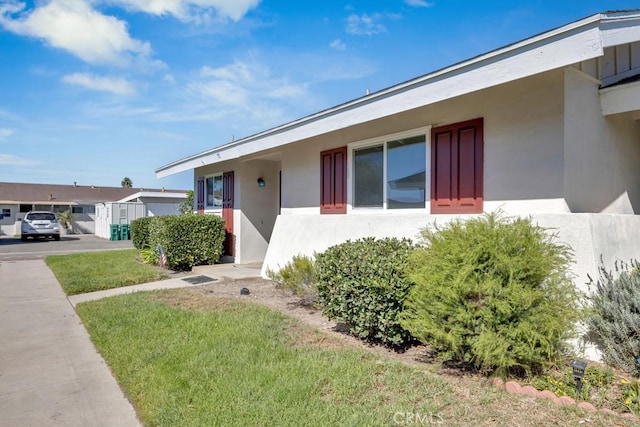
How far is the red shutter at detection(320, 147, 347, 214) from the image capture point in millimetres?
7998

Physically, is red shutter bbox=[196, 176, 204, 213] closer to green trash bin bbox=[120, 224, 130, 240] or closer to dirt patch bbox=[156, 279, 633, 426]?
dirt patch bbox=[156, 279, 633, 426]

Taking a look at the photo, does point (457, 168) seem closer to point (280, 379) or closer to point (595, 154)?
point (595, 154)

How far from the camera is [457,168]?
5.84m

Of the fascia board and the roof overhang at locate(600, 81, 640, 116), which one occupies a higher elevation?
the fascia board

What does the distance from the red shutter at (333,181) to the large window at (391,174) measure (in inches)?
11.9

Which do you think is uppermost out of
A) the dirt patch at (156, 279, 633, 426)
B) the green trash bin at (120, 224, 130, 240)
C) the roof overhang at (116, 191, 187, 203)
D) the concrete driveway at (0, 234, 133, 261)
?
the roof overhang at (116, 191, 187, 203)

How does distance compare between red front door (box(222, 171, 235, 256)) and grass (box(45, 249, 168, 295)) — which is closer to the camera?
grass (box(45, 249, 168, 295))

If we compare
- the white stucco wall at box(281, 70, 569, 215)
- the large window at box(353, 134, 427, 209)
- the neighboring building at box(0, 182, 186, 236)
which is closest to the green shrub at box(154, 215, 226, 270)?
the large window at box(353, 134, 427, 209)

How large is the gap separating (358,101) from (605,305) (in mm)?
4428

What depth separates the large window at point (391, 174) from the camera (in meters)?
6.45

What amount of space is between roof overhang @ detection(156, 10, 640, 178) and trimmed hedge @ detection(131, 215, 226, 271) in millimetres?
5398

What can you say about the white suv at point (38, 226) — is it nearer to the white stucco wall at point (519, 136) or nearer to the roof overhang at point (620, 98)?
the white stucco wall at point (519, 136)

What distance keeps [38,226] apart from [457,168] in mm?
28614

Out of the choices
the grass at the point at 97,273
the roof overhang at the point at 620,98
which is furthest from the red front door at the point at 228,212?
the roof overhang at the point at 620,98
